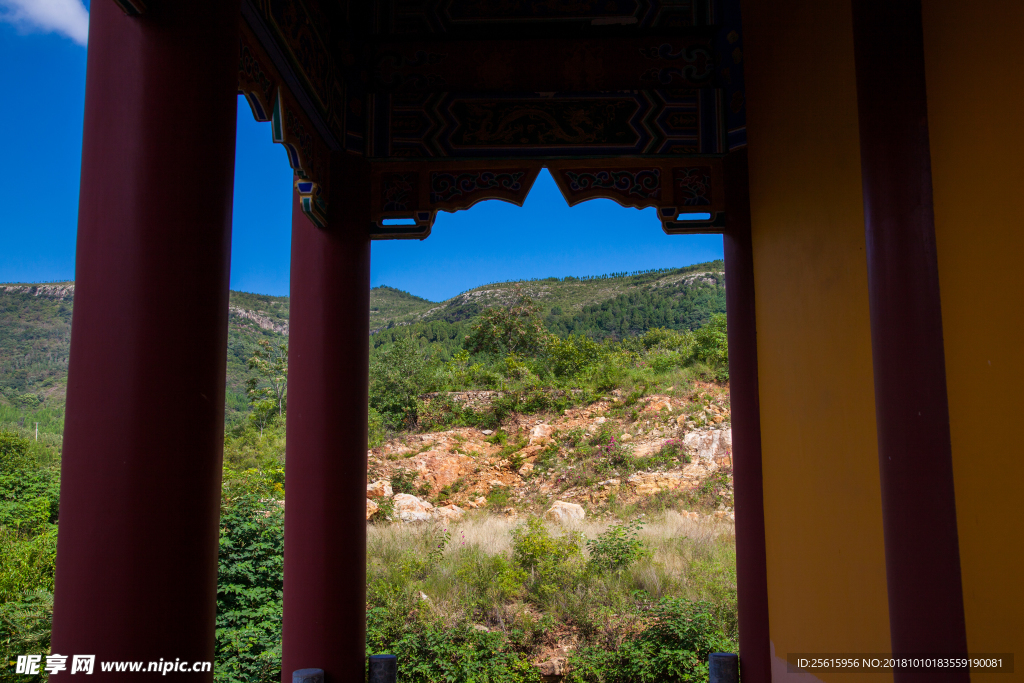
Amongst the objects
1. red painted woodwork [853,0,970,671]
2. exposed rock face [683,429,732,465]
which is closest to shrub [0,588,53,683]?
red painted woodwork [853,0,970,671]

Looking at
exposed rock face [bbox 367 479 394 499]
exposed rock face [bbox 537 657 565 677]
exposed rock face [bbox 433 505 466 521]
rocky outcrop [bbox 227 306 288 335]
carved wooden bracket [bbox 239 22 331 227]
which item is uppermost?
rocky outcrop [bbox 227 306 288 335]

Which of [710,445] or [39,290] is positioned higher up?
[39,290]

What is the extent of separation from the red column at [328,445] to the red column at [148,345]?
5.23 ft

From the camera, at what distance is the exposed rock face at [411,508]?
10.0 metres

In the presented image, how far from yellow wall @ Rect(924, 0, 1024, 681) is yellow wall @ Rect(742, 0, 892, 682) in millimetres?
345

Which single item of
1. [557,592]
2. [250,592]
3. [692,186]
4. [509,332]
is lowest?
[557,592]

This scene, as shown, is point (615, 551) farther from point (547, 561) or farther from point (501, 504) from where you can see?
point (501, 504)

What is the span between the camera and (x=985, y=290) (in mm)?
1646

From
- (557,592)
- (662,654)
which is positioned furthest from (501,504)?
(662,654)

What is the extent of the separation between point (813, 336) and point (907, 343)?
0.73 metres

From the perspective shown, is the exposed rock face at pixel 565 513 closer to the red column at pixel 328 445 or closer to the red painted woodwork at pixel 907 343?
the red column at pixel 328 445

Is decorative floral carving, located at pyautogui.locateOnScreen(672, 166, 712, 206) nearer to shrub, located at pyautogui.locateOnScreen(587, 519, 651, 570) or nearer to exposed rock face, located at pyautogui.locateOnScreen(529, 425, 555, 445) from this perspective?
shrub, located at pyautogui.locateOnScreen(587, 519, 651, 570)

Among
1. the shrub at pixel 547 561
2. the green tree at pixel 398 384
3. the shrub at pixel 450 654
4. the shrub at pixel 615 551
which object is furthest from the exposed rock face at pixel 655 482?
the green tree at pixel 398 384

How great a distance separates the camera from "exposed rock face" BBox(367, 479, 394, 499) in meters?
10.6
